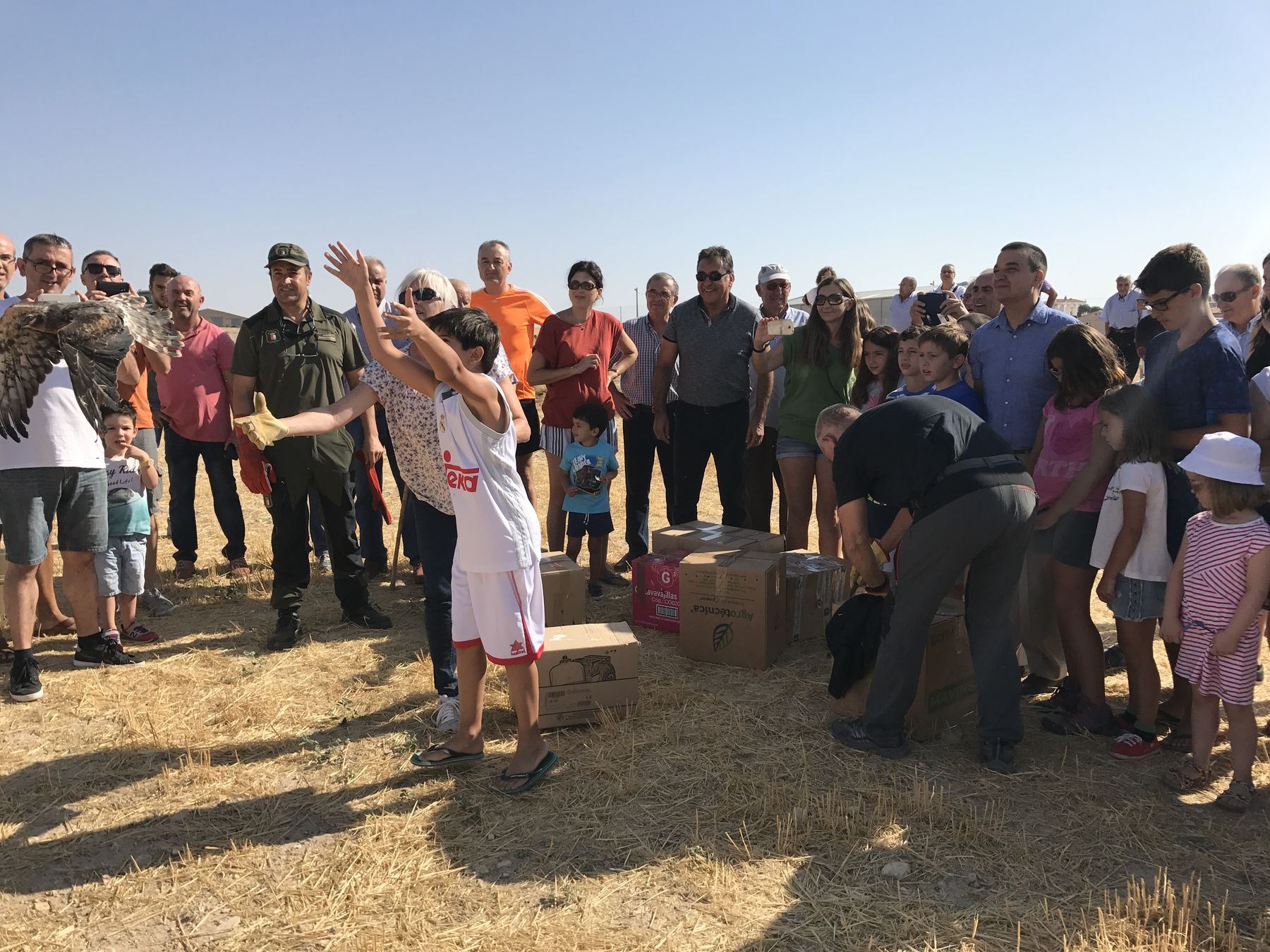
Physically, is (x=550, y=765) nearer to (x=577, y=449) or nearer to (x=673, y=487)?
(x=577, y=449)

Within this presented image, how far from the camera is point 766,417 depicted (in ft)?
22.3

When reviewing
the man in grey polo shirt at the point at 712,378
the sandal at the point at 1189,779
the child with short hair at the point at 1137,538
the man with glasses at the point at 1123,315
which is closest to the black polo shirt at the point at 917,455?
the child with short hair at the point at 1137,538

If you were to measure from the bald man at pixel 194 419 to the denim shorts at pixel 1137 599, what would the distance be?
5832 mm

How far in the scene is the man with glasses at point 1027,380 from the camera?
4496 mm

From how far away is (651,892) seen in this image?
2.93 meters

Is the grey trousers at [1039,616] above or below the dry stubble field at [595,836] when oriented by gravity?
above

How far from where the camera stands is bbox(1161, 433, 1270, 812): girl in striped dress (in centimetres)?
330

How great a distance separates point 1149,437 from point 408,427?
134 inches

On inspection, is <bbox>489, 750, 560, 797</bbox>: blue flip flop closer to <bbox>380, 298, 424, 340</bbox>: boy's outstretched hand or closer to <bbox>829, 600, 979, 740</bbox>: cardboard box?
<bbox>829, 600, 979, 740</bbox>: cardboard box

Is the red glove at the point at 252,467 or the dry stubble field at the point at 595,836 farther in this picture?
the red glove at the point at 252,467

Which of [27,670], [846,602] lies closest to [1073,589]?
[846,602]

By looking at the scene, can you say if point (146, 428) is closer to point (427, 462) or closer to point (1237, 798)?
point (427, 462)

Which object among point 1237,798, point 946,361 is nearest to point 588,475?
point 946,361

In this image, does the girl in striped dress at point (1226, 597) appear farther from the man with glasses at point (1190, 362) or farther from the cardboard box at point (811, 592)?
the cardboard box at point (811, 592)
